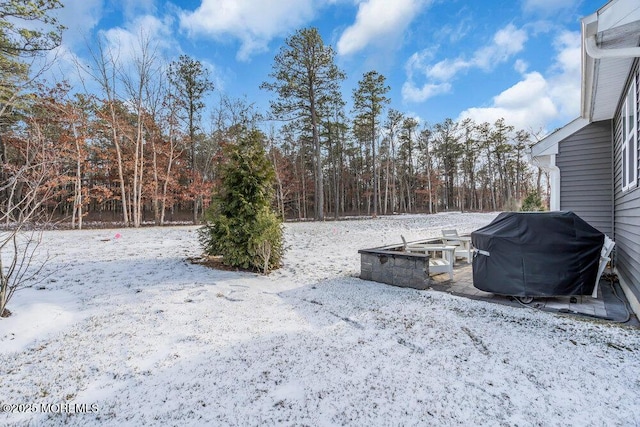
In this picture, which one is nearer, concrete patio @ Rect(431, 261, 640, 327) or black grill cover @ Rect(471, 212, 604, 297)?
concrete patio @ Rect(431, 261, 640, 327)

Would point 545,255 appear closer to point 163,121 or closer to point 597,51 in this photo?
point 597,51

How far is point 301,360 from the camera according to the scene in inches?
98.2

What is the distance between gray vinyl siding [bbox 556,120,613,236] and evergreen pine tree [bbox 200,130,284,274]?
6274 millimetres

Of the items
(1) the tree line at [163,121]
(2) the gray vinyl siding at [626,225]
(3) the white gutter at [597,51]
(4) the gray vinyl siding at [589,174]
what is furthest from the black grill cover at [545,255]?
(1) the tree line at [163,121]

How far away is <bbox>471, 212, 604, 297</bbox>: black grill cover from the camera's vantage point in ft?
12.0

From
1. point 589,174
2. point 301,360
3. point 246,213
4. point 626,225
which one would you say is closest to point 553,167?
point 589,174

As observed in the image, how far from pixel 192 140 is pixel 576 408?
66.9 feet

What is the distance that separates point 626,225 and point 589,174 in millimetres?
2103

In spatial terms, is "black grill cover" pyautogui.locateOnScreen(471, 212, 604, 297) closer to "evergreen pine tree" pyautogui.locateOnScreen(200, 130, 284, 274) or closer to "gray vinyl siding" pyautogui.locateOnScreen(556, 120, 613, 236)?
"gray vinyl siding" pyautogui.locateOnScreen(556, 120, 613, 236)

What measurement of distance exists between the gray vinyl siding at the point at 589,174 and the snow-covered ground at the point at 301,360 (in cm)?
388

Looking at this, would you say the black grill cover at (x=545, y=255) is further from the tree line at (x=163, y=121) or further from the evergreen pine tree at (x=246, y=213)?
the tree line at (x=163, y=121)

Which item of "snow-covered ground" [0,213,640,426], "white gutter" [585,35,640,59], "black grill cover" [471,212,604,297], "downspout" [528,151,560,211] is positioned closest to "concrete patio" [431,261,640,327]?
"black grill cover" [471,212,604,297]

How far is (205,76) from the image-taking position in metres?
18.2

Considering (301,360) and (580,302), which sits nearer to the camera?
(301,360)
